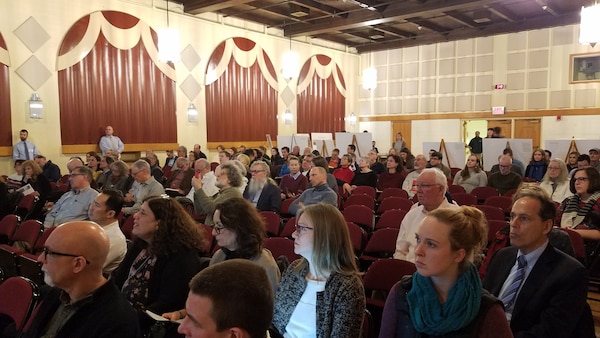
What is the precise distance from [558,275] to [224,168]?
3.39 meters

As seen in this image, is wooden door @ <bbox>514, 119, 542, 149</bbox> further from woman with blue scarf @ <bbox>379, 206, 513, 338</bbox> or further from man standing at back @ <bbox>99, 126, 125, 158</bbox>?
woman with blue scarf @ <bbox>379, 206, 513, 338</bbox>

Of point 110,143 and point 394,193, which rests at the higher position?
point 110,143

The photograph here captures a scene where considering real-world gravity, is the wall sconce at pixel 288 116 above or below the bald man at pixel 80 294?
above

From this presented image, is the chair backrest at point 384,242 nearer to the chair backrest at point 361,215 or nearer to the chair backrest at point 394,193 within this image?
the chair backrest at point 361,215

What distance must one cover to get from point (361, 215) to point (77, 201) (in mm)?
3199

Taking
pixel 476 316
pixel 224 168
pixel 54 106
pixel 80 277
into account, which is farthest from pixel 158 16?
pixel 476 316

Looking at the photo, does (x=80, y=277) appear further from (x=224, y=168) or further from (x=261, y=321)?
(x=224, y=168)

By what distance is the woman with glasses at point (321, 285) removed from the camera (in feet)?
6.66

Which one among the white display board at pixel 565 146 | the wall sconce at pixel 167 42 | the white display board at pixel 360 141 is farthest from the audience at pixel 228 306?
the white display board at pixel 360 141

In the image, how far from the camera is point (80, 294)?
6.22 feet

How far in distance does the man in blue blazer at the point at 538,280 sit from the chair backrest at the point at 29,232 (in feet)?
13.6

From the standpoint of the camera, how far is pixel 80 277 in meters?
1.88

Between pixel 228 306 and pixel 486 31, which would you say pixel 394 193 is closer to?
pixel 228 306

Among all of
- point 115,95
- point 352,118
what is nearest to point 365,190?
point 115,95
